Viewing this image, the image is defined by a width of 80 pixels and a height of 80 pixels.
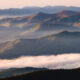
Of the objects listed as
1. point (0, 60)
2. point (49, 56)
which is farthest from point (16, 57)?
point (49, 56)

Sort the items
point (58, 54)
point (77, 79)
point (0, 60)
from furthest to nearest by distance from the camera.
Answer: point (58, 54), point (0, 60), point (77, 79)

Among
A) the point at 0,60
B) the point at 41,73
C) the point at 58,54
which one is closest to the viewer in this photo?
the point at 41,73

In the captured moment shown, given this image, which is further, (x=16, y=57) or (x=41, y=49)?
(x=41, y=49)

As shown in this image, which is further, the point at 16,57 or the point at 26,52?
the point at 26,52

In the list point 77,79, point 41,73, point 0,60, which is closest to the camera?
point 77,79

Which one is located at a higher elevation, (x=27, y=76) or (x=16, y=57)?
(x=16, y=57)

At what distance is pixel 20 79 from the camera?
180 feet

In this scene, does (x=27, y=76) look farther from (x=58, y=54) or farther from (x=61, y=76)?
(x=58, y=54)

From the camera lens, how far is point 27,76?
5638cm

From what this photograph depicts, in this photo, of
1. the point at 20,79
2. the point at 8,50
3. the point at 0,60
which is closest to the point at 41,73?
the point at 20,79

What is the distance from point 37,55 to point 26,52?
14682mm

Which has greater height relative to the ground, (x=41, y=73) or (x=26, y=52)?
(x=26, y=52)

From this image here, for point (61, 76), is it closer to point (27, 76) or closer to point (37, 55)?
point (27, 76)

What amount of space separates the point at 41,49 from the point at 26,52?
1177cm
